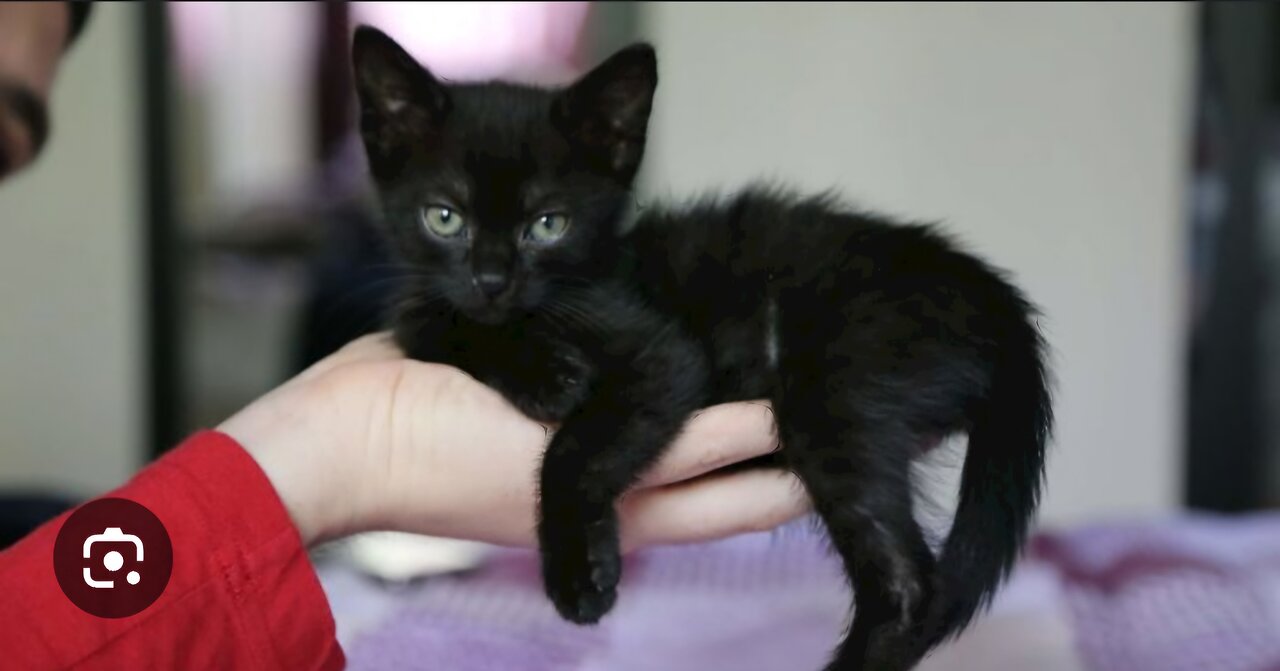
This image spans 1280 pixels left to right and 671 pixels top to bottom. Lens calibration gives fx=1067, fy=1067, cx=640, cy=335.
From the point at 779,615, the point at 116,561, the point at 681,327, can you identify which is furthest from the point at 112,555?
the point at 779,615

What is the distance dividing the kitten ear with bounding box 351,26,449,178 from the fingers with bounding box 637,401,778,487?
0.28 metres

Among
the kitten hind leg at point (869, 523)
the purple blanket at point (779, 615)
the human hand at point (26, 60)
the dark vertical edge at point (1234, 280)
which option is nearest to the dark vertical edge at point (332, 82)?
the human hand at point (26, 60)

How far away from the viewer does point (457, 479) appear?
0.73 meters

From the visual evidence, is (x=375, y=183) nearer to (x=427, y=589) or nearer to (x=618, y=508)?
(x=618, y=508)

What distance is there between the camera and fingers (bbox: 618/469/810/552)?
74cm

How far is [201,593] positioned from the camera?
25.6 inches

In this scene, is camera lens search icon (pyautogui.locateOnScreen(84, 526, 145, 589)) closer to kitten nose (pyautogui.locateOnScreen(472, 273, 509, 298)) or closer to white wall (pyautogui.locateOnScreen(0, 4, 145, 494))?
kitten nose (pyautogui.locateOnScreen(472, 273, 509, 298))

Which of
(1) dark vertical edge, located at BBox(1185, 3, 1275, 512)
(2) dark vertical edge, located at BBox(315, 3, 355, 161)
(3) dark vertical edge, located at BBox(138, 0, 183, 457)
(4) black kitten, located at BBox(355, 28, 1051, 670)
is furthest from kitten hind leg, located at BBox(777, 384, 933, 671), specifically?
(3) dark vertical edge, located at BBox(138, 0, 183, 457)

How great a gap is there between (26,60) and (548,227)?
2.18 ft

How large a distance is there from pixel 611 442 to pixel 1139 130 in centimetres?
64

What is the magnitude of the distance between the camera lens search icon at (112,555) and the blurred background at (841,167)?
1.28 feet

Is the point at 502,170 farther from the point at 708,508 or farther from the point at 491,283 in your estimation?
the point at 708,508

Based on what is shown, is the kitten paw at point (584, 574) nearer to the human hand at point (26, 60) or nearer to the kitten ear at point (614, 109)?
the kitten ear at point (614, 109)

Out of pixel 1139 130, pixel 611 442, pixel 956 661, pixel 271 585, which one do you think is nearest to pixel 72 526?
pixel 271 585
